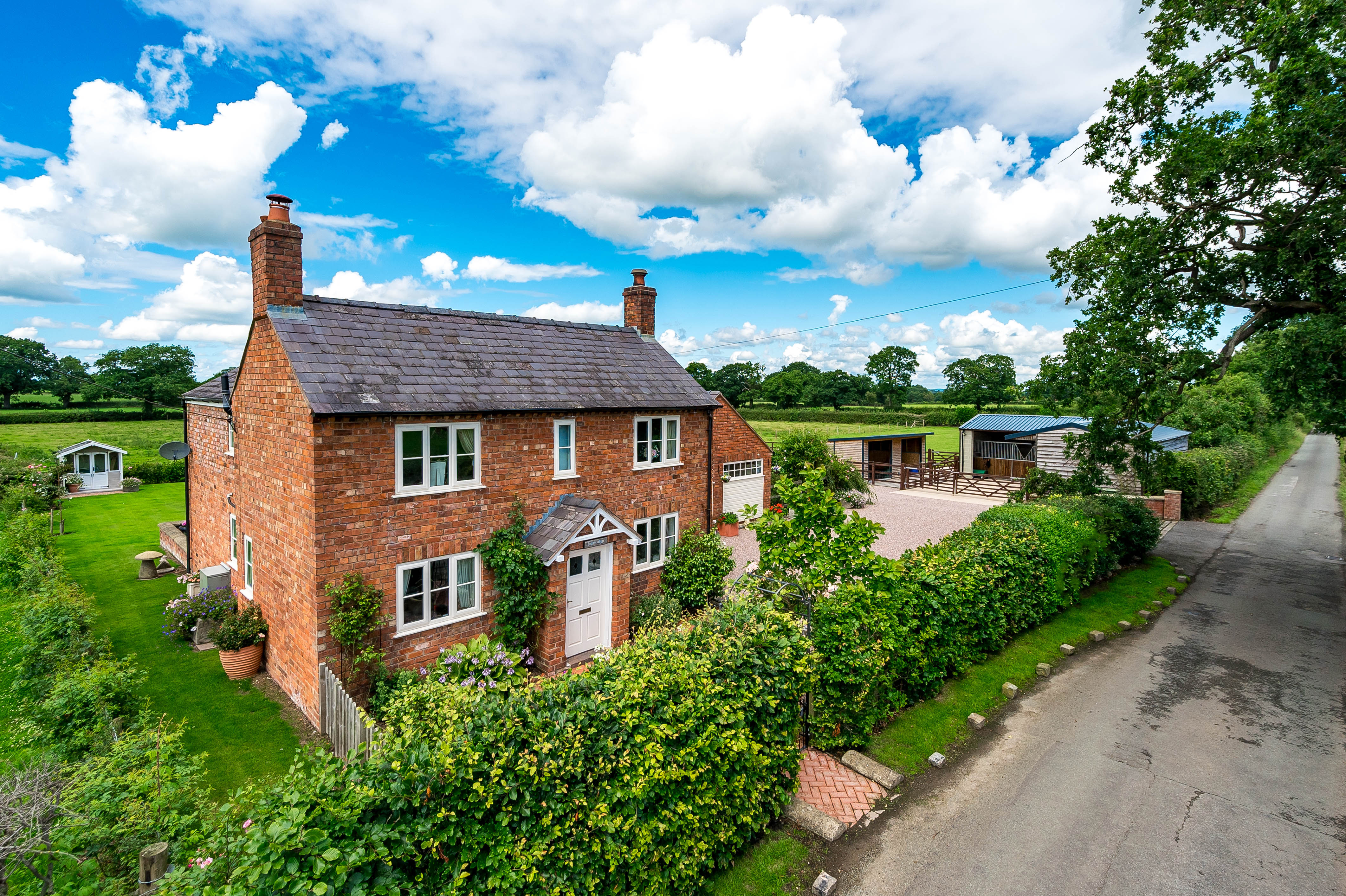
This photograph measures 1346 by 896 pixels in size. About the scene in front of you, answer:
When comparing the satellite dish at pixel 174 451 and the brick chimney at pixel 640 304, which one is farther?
the brick chimney at pixel 640 304

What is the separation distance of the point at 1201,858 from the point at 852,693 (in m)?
4.25

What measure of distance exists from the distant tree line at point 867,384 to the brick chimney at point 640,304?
88.2m

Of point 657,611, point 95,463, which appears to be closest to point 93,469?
point 95,463

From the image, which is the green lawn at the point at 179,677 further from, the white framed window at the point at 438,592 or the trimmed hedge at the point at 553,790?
the trimmed hedge at the point at 553,790

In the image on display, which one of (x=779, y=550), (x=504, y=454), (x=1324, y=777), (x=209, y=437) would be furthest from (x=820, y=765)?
(x=209, y=437)

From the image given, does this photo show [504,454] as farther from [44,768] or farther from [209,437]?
[209,437]

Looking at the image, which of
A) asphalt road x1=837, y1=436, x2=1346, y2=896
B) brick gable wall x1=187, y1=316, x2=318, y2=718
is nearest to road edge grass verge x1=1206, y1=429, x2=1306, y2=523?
asphalt road x1=837, y1=436, x2=1346, y2=896

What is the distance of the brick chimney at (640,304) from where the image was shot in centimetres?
1947

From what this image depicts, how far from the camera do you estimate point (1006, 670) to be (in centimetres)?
1203

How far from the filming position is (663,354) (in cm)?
1902

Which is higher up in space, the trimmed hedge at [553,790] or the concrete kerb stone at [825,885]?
the trimmed hedge at [553,790]

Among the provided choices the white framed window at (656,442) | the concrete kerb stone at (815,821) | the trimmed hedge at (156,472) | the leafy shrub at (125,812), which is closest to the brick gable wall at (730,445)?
the white framed window at (656,442)

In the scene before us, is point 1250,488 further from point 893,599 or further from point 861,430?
point 893,599

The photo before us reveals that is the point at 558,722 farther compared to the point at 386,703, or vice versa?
the point at 386,703
